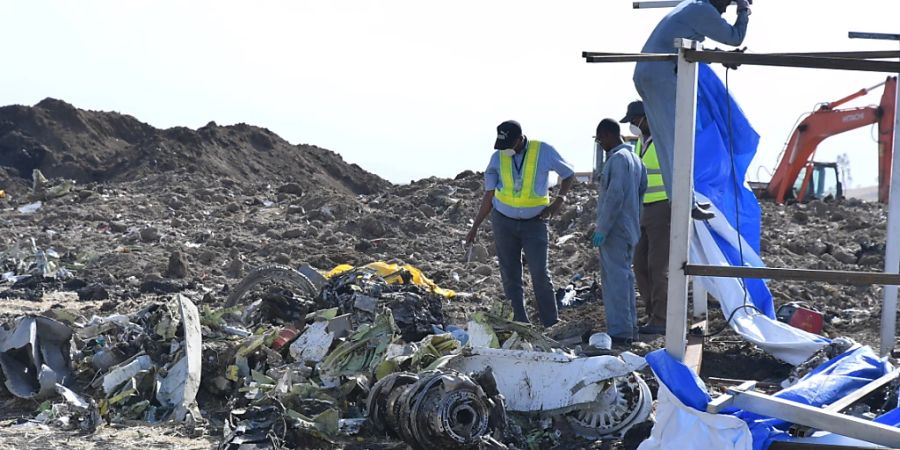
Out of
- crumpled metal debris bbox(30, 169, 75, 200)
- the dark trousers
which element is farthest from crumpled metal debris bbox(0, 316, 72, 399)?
crumpled metal debris bbox(30, 169, 75, 200)

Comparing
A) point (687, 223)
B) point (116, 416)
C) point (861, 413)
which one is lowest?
point (116, 416)

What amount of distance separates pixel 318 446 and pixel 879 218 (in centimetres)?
1509

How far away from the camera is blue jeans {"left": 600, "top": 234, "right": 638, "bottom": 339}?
24.4ft

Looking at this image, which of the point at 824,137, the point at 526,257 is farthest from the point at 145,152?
the point at 526,257

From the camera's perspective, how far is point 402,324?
6.98 metres

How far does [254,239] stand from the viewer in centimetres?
1603

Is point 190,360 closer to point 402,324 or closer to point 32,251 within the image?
point 402,324

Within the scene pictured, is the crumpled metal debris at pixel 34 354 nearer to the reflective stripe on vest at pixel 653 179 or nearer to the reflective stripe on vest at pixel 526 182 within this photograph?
the reflective stripe on vest at pixel 526 182

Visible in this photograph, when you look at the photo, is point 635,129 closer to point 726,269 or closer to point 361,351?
point 361,351

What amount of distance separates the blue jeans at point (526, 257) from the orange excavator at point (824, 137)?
13.6m

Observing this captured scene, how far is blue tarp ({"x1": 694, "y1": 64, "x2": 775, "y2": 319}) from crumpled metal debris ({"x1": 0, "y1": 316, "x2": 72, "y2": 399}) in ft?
13.5

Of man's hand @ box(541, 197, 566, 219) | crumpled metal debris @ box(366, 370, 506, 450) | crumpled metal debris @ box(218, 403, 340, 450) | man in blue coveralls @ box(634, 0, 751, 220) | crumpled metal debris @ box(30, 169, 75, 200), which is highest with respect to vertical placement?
man in blue coveralls @ box(634, 0, 751, 220)

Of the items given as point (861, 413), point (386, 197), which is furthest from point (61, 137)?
point (861, 413)

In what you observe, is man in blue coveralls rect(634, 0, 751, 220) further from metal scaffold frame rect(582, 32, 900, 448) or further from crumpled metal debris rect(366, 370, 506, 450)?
metal scaffold frame rect(582, 32, 900, 448)
